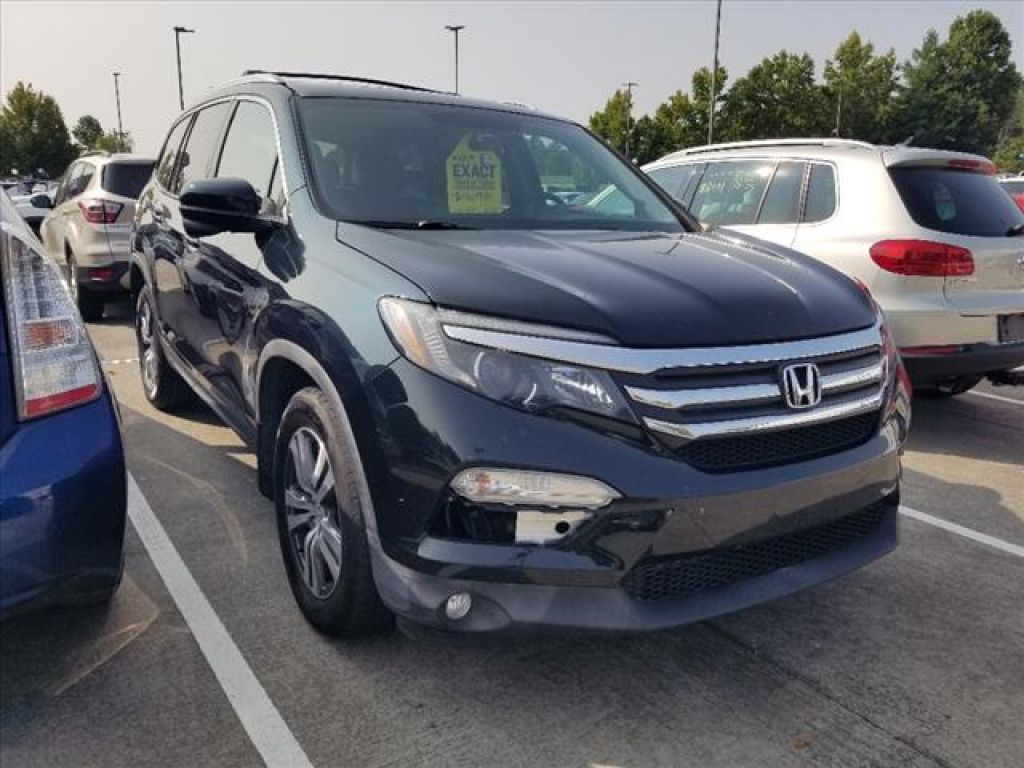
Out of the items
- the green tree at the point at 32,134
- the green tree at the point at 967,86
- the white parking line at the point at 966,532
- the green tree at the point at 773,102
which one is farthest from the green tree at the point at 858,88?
→ the white parking line at the point at 966,532

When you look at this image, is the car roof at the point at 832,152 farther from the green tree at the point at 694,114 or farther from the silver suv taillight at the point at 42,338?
the green tree at the point at 694,114

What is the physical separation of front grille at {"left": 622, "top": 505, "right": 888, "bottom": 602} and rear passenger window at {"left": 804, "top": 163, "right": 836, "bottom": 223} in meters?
3.28

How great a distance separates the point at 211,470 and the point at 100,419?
7.45 ft

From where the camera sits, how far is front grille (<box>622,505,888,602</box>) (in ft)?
7.31

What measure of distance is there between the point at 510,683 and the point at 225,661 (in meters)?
0.87

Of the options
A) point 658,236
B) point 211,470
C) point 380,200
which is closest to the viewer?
point 380,200

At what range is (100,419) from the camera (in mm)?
2197

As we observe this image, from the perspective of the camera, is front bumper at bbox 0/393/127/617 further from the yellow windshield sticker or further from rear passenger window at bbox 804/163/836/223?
rear passenger window at bbox 804/163/836/223

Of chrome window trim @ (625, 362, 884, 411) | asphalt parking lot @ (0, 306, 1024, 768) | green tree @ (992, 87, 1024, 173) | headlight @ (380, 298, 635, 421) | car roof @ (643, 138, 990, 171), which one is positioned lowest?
asphalt parking lot @ (0, 306, 1024, 768)

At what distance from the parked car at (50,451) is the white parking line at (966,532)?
3.40m

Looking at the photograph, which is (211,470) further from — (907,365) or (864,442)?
(907,365)

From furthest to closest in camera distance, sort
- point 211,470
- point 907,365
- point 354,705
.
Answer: point 907,365 < point 211,470 < point 354,705

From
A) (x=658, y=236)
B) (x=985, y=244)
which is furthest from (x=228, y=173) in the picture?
(x=985, y=244)

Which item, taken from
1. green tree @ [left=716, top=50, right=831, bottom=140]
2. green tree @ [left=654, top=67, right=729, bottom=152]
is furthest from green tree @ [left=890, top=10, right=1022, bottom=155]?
green tree @ [left=654, top=67, right=729, bottom=152]
